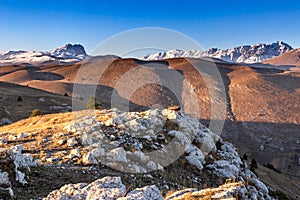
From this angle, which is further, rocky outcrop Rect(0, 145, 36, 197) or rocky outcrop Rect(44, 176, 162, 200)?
rocky outcrop Rect(0, 145, 36, 197)

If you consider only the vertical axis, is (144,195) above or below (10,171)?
above

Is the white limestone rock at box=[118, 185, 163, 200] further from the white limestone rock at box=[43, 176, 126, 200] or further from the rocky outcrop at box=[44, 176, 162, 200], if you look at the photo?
the white limestone rock at box=[43, 176, 126, 200]

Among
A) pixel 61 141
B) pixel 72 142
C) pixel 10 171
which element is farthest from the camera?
pixel 61 141

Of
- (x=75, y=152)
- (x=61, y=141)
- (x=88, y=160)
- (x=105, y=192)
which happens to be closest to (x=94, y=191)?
(x=105, y=192)

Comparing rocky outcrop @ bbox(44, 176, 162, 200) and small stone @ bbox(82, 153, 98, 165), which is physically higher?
rocky outcrop @ bbox(44, 176, 162, 200)

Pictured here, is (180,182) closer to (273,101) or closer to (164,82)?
(273,101)

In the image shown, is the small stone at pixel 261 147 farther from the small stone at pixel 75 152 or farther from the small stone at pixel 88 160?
the small stone at pixel 88 160

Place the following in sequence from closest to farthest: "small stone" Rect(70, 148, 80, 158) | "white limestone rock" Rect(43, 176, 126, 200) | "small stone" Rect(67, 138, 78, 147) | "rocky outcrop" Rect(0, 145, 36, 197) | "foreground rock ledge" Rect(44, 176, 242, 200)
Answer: "foreground rock ledge" Rect(44, 176, 242, 200), "white limestone rock" Rect(43, 176, 126, 200), "rocky outcrop" Rect(0, 145, 36, 197), "small stone" Rect(70, 148, 80, 158), "small stone" Rect(67, 138, 78, 147)

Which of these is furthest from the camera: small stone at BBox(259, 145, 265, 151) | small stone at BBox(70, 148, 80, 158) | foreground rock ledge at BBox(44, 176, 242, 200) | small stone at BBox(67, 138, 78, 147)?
small stone at BBox(259, 145, 265, 151)

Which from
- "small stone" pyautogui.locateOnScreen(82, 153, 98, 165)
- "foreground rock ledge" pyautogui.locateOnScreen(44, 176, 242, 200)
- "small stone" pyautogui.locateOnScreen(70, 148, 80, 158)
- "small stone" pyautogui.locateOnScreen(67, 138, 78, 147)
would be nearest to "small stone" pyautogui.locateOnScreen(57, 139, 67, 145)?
"small stone" pyautogui.locateOnScreen(67, 138, 78, 147)

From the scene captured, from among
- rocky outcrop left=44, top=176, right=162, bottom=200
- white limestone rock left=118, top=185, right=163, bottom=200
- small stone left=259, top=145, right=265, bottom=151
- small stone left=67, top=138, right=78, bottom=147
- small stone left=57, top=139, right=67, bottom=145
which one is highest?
white limestone rock left=118, top=185, right=163, bottom=200

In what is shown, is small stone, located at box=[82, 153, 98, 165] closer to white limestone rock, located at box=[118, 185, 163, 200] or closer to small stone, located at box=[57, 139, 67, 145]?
small stone, located at box=[57, 139, 67, 145]

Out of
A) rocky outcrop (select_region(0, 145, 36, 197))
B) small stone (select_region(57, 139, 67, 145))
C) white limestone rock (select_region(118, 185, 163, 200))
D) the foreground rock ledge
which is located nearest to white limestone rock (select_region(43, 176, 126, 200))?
the foreground rock ledge

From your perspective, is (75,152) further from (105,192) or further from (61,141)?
(105,192)
